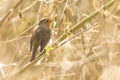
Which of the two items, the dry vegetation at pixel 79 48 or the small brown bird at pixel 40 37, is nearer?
the dry vegetation at pixel 79 48

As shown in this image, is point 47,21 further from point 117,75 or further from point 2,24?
point 117,75

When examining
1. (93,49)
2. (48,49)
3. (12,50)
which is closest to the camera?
(48,49)

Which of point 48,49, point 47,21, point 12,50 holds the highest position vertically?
point 48,49

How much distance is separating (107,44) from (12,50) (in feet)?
4.16

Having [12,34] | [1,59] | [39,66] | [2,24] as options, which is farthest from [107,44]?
[12,34]

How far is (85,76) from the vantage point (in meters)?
3.12

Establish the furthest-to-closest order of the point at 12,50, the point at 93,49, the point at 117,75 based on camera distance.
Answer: the point at 12,50 < the point at 93,49 < the point at 117,75

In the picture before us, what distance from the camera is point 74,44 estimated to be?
3.12 meters

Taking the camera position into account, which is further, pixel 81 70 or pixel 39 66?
pixel 39 66

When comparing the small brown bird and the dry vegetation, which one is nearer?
the dry vegetation

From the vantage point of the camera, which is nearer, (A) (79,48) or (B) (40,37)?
(A) (79,48)

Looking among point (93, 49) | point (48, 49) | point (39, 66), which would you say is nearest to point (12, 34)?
point (39, 66)

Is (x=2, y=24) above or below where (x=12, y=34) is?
above

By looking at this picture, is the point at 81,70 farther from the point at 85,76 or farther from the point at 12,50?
the point at 12,50
